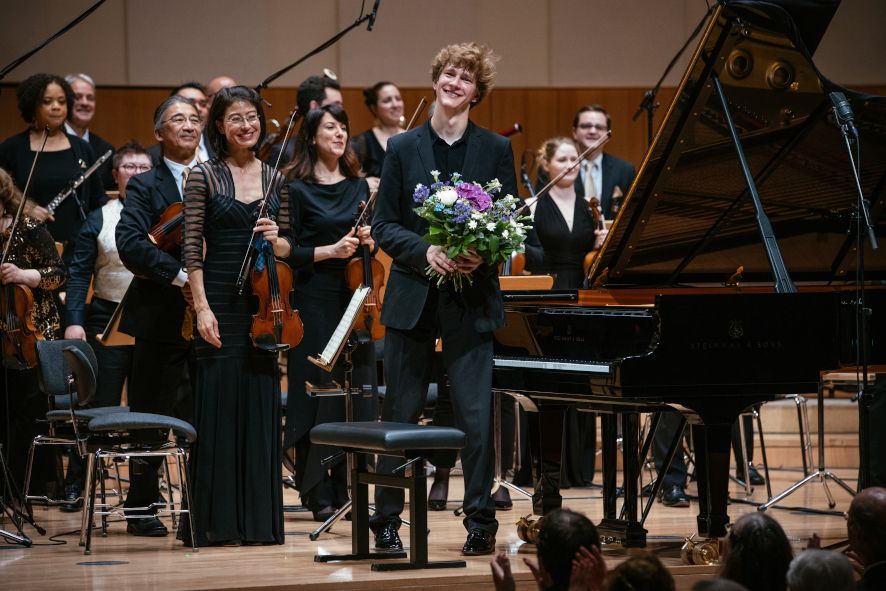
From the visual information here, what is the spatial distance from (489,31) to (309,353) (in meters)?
4.44

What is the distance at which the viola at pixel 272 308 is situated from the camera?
468cm

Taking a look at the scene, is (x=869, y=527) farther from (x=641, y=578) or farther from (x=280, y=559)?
(x=280, y=559)

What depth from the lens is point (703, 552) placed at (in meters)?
4.15

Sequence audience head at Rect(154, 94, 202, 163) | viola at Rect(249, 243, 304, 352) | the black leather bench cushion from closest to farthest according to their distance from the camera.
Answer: the black leather bench cushion → viola at Rect(249, 243, 304, 352) → audience head at Rect(154, 94, 202, 163)

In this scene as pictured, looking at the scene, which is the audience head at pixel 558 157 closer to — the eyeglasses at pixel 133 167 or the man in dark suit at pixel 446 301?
the eyeglasses at pixel 133 167

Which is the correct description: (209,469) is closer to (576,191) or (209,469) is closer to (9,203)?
(9,203)

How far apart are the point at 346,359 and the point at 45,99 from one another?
2313 mm

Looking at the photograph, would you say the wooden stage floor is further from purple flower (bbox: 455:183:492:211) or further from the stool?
purple flower (bbox: 455:183:492:211)

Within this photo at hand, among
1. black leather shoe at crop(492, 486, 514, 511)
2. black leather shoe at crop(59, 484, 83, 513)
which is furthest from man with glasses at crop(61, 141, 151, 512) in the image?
black leather shoe at crop(492, 486, 514, 511)

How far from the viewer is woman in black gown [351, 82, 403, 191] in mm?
6898

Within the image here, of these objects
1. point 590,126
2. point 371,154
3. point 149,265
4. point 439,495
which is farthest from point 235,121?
point 590,126

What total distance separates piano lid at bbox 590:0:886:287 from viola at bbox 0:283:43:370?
7.58 feet

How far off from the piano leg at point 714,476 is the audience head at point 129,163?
3.00 meters

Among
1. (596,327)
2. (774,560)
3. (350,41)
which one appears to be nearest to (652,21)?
(350,41)
